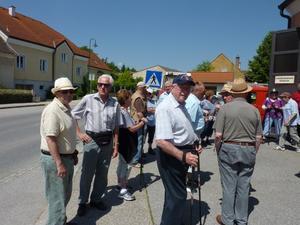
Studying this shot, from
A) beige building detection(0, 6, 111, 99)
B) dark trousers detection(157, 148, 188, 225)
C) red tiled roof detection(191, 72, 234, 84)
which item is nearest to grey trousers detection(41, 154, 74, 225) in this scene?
dark trousers detection(157, 148, 188, 225)

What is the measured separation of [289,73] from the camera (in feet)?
39.5

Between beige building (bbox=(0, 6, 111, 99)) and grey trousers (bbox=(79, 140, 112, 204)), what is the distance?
32.9 meters

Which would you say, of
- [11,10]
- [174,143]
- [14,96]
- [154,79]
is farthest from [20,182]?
[11,10]

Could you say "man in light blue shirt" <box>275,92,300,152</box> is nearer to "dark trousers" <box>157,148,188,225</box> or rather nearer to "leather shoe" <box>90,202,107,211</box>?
"leather shoe" <box>90,202,107,211</box>

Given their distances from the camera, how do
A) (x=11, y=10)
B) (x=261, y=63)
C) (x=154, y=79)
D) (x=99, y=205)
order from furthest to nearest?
1. (x=261, y=63)
2. (x=11, y=10)
3. (x=154, y=79)
4. (x=99, y=205)

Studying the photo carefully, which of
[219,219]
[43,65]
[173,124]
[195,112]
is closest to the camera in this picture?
[173,124]

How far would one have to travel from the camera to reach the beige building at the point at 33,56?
37.3 meters

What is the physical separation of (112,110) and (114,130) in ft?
1.09

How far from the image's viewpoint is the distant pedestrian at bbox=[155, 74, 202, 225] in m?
3.66

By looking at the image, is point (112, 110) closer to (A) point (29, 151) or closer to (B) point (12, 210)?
(B) point (12, 210)

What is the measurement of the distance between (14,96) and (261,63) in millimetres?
37017

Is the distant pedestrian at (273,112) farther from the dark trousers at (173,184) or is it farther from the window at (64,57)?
the window at (64,57)

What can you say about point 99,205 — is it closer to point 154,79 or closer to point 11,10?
point 154,79

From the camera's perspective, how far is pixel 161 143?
3652mm
